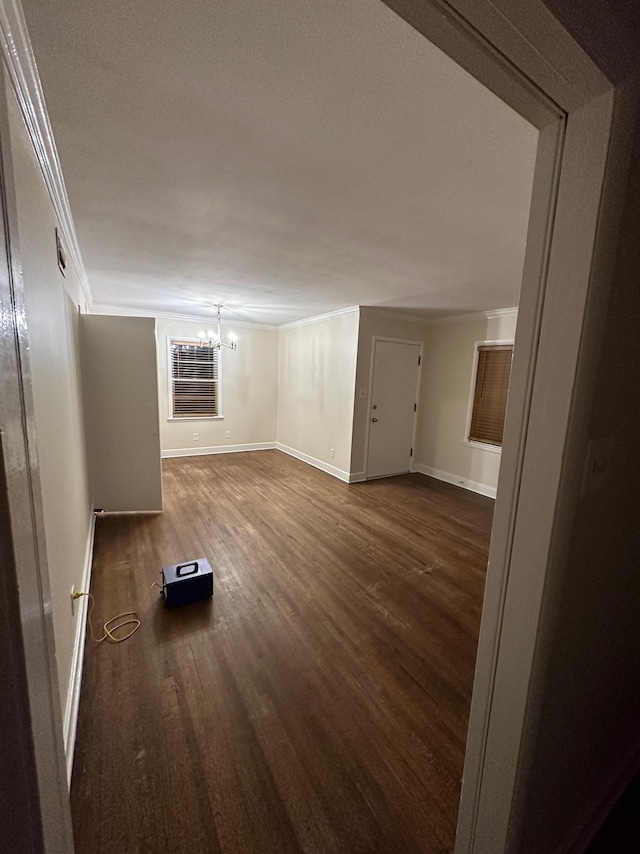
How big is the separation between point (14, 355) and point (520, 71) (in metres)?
0.98

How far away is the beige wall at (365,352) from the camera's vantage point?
4.59 metres

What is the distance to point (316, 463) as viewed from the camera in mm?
5559

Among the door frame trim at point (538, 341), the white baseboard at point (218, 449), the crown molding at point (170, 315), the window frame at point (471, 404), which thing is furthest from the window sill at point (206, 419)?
the door frame trim at point (538, 341)

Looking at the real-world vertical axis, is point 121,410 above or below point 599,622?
above

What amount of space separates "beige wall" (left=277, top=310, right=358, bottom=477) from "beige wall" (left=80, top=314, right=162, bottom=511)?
247cm

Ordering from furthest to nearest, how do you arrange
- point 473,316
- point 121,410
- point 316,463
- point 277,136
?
point 316,463 < point 473,316 < point 121,410 < point 277,136

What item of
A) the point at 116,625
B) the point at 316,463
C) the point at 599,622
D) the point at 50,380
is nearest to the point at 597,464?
the point at 599,622

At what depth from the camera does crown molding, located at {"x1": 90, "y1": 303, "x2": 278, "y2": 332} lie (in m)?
4.97

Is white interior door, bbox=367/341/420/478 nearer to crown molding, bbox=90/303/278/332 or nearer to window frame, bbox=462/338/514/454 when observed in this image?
window frame, bbox=462/338/514/454

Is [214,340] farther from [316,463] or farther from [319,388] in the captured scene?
[316,463]

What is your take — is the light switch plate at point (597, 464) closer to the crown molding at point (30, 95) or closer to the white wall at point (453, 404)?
the crown molding at point (30, 95)

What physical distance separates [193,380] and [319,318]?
7.72ft

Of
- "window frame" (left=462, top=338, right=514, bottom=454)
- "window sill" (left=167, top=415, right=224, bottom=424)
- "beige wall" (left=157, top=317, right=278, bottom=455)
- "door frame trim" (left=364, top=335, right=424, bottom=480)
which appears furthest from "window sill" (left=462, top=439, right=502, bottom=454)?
"window sill" (left=167, top=415, right=224, bottom=424)

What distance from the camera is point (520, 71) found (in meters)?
0.61
